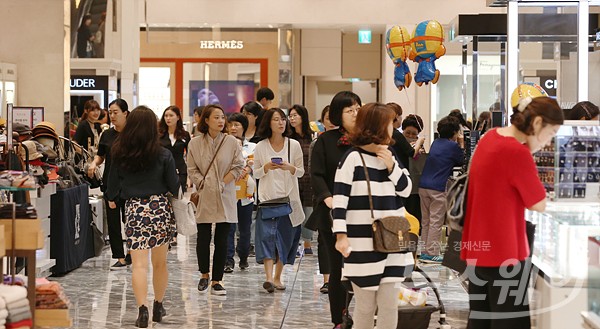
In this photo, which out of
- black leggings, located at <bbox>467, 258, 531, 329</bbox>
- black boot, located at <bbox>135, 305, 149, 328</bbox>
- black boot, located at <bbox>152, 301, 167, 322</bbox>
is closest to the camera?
black leggings, located at <bbox>467, 258, 531, 329</bbox>

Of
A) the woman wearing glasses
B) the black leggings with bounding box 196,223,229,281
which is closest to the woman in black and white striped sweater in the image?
the woman wearing glasses

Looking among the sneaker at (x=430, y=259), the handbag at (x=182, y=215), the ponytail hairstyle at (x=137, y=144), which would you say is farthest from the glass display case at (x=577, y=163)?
the sneaker at (x=430, y=259)

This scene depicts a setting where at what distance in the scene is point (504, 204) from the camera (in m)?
4.80

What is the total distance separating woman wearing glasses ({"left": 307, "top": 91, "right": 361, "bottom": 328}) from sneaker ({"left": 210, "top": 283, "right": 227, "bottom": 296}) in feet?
6.73

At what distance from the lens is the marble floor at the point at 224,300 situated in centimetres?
730

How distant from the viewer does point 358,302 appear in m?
5.34

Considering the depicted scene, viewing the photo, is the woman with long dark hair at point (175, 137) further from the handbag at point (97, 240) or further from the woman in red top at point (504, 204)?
the woman in red top at point (504, 204)

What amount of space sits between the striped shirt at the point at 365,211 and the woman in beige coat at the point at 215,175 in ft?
9.80

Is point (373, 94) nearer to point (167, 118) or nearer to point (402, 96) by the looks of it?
point (402, 96)

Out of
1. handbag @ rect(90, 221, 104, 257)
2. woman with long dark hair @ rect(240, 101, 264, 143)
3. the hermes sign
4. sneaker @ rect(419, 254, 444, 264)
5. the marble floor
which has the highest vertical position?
the hermes sign

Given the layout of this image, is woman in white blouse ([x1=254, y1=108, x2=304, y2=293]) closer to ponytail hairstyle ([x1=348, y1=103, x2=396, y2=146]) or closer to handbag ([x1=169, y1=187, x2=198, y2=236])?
handbag ([x1=169, y1=187, x2=198, y2=236])

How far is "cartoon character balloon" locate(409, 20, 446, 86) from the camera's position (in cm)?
1089

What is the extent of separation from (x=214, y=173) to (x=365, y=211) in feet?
10.2

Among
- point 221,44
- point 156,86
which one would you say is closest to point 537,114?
point 221,44
